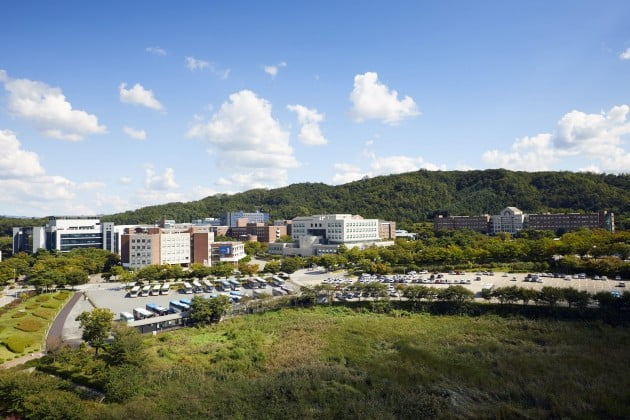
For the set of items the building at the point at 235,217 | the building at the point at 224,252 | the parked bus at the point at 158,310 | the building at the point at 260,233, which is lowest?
the parked bus at the point at 158,310

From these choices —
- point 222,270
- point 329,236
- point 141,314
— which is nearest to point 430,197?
point 329,236

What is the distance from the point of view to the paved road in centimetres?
1730

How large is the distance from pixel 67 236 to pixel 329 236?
93.7 feet

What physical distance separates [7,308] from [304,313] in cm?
1667

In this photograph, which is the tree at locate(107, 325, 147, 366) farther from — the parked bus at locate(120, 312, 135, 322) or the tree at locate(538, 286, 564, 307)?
the tree at locate(538, 286, 564, 307)

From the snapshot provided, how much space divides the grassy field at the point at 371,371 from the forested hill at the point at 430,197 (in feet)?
190

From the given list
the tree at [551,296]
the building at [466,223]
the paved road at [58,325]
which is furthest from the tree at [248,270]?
the building at [466,223]

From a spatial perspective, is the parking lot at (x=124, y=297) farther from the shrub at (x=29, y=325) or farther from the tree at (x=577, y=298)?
the tree at (x=577, y=298)

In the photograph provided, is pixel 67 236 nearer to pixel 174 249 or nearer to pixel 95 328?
pixel 174 249

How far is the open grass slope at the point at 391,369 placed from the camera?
451 inches

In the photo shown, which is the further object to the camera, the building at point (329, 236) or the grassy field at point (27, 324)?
the building at point (329, 236)

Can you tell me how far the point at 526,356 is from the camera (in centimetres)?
1540

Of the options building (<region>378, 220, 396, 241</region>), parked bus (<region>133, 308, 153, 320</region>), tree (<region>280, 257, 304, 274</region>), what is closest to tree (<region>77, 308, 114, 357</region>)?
parked bus (<region>133, 308, 153, 320</region>)

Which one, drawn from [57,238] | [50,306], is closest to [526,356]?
[50,306]
